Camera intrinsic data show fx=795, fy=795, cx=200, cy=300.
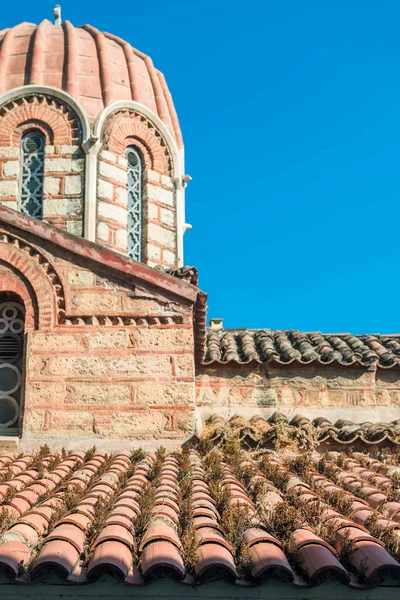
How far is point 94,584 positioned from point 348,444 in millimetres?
5195

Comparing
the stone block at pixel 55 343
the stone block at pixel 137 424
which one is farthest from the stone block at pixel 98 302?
the stone block at pixel 137 424

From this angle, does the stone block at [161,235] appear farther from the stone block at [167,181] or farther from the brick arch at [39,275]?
the brick arch at [39,275]

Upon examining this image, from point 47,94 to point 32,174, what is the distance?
1239mm

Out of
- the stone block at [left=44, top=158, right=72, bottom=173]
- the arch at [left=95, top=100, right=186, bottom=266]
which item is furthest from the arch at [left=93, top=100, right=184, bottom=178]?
the stone block at [left=44, top=158, right=72, bottom=173]

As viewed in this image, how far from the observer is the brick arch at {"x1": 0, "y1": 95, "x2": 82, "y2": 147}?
11.8 m

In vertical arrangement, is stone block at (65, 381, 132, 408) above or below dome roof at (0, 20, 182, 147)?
below

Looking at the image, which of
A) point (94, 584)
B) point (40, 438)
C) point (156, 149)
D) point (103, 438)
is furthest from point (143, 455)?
point (156, 149)

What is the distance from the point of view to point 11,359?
28.5 ft

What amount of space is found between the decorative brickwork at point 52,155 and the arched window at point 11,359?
8.69 feet

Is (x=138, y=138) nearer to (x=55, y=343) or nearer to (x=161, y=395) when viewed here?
(x=55, y=343)

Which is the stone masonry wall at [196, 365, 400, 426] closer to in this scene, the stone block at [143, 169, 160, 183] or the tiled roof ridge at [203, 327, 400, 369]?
the tiled roof ridge at [203, 327, 400, 369]

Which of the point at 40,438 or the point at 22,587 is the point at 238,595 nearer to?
the point at 22,587

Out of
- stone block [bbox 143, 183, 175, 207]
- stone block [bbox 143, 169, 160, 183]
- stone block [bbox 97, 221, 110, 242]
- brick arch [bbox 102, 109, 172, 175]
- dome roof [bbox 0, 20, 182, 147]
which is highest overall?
dome roof [bbox 0, 20, 182, 147]

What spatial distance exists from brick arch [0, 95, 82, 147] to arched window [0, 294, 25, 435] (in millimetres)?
3831
